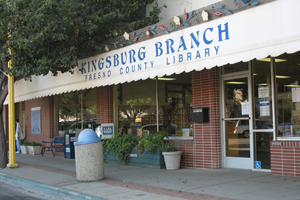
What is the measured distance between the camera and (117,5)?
12.4 metres

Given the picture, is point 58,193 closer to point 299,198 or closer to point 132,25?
point 299,198

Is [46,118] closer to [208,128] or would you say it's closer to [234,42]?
[208,128]

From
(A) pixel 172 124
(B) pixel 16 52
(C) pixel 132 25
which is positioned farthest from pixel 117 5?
(A) pixel 172 124

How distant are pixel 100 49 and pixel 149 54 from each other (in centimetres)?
236

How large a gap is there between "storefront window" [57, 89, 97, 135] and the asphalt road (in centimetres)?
505

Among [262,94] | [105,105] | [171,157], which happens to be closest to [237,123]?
[262,94]

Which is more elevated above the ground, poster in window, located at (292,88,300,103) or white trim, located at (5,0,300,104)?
white trim, located at (5,0,300,104)

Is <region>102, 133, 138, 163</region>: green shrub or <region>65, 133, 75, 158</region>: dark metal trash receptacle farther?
<region>65, 133, 75, 158</region>: dark metal trash receptacle

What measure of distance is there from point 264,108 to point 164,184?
340cm

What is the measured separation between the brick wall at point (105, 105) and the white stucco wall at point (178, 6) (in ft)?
12.2

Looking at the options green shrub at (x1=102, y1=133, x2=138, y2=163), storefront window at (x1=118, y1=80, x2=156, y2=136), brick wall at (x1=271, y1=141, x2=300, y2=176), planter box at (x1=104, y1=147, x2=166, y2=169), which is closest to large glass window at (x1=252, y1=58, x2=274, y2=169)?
brick wall at (x1=271, y1=141, x2=300, y2=176)

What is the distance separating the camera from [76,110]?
50.7 ft

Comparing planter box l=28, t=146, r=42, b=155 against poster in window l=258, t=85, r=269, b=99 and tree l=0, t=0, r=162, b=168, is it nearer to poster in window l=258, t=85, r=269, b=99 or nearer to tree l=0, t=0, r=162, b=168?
tree l=0, t=0, r=162, b=168

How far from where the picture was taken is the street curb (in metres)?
6.77
